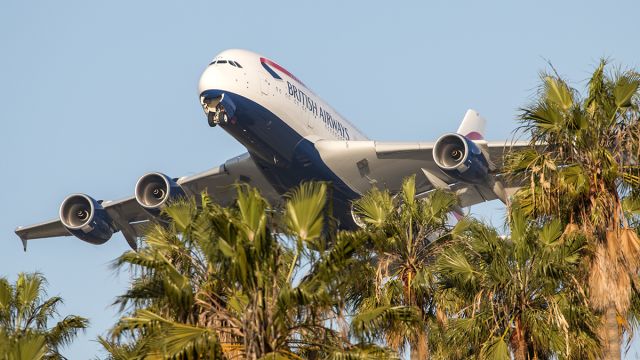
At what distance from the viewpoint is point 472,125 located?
5572 cm

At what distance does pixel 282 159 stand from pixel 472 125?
788 inches

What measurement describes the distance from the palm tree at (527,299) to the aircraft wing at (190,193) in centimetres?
2338

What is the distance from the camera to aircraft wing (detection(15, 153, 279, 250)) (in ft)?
138

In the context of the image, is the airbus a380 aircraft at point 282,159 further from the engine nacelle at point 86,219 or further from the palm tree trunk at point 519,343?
the palm tree trunk at point 519,343

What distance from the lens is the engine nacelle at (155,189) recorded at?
41156mm

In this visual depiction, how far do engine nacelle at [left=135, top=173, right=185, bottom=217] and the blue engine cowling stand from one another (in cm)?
1051

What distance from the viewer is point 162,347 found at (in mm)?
12234

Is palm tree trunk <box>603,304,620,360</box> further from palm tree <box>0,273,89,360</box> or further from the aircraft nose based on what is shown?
the aircraft nose

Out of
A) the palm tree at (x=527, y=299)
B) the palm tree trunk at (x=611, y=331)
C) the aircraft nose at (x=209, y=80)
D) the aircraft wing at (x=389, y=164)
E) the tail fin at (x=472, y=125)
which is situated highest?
the tail fin at (x=472, y=125)

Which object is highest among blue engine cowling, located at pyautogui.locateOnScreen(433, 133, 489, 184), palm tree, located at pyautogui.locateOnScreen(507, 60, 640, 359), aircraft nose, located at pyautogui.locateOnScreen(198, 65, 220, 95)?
aircraft nose, located at pyautogui.locateOnScreen(198, 65, 220, 95)

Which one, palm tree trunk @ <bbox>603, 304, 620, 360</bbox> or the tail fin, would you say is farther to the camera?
the tail fin

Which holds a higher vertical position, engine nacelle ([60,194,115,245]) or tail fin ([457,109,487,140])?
tail fin ([457,109,487,140])

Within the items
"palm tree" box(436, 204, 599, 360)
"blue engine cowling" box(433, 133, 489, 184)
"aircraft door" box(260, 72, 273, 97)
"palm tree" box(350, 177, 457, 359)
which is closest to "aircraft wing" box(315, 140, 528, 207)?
"blue engine cowling" box(433, 133, 489, 184)

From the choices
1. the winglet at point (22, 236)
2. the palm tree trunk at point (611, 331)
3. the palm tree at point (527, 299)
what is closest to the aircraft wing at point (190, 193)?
the winglet at point (22, 236)
